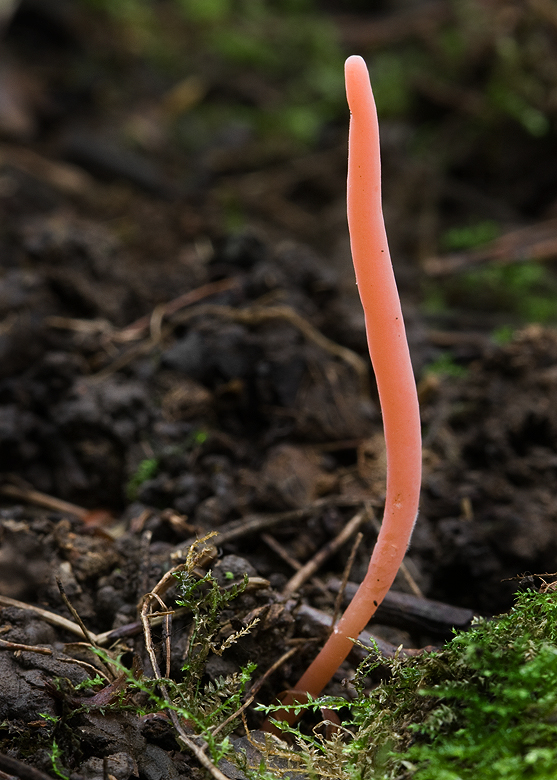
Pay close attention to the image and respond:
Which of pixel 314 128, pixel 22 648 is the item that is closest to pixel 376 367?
pixel 22 648

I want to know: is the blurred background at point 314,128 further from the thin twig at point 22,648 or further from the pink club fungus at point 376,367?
the thin twig at point 22,648

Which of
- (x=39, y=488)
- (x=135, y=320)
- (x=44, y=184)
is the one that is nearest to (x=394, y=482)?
(x=39, y=488)

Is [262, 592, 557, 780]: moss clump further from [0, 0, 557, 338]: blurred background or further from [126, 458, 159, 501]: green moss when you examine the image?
[0, 0, 557, 338]: blurred background

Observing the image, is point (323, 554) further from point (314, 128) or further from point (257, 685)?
point (314, 128)

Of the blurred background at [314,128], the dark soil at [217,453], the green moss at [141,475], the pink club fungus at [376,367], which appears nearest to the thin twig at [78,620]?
the dark soil at [217,453]

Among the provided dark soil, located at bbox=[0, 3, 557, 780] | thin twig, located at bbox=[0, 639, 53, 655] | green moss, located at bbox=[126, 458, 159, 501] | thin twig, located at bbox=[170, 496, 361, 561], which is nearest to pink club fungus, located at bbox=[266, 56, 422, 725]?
dark soil, located at bbox=[0, 3, 557, 780]
